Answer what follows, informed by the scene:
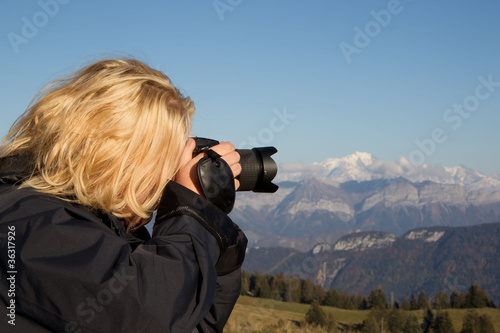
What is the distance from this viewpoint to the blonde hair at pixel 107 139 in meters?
1.38

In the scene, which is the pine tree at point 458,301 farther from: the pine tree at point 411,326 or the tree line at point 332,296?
the pine tree at point 411,326

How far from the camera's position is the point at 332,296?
69.4 meters

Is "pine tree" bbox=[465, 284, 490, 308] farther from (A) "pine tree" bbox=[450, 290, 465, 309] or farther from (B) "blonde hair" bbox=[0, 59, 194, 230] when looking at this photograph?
(B) "blonde hair" bbox=[0, 59, 194, 230]

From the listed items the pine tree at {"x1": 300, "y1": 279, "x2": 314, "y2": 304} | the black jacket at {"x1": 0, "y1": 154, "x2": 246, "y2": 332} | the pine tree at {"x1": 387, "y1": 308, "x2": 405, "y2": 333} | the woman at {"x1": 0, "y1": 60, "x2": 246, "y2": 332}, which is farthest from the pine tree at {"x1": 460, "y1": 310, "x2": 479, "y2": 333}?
the black jacket at {"x1": 0, "y1": 154, "x2": 246, "y2": 332}

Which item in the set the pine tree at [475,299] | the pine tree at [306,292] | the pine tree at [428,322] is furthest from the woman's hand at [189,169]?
the pine tree at [475,299]

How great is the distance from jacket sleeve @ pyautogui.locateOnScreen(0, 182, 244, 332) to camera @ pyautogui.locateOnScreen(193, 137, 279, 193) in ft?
2.62

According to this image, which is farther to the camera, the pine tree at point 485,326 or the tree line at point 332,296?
the tree line at point 332,296

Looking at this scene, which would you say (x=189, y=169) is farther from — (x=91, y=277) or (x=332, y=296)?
(x=332, y=296)

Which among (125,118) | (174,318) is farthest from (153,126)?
(174,318)

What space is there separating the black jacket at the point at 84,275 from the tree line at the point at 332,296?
60004 mm

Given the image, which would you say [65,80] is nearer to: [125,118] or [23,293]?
[125,118]

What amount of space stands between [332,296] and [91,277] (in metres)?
72.1

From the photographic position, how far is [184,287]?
122 centimetres

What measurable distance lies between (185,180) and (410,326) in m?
44.8
